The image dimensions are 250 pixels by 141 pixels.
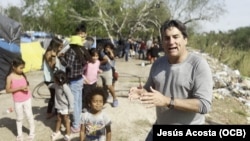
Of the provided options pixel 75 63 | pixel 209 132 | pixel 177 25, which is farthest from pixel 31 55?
pixel 209 132

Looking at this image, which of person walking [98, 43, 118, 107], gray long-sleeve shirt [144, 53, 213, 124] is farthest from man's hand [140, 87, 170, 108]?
person walking [98, 43, 118, 107]

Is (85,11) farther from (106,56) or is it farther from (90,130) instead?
(90,130)

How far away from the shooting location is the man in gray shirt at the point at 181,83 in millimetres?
2295

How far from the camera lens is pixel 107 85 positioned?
666 cm

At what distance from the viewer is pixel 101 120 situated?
4.00 m

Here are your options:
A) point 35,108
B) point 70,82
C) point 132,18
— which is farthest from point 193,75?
point 132,18

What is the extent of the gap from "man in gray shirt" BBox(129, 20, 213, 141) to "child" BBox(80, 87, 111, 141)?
1482 millimetres

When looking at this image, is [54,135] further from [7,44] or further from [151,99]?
[7,44]

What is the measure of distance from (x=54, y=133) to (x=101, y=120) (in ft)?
5.76

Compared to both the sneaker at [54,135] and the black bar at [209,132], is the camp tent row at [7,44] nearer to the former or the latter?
the sneaker at [54,135]

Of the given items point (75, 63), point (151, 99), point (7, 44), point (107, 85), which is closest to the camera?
point (151, 99)

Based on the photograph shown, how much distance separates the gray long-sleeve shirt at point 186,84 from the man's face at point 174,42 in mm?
90

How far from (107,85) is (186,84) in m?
4.36

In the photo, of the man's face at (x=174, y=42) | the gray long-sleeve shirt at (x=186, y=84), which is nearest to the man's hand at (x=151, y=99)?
the gray long-sleeve shirt at (x=186, y=84)
